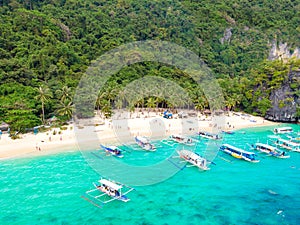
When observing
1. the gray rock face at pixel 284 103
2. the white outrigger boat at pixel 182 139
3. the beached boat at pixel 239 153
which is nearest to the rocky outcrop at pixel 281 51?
the gray rock face at pixel 284 103

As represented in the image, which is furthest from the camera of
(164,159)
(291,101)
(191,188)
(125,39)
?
(125,39)

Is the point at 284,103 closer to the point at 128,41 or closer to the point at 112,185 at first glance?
the point at 112,185

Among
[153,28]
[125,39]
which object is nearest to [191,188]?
[125,39]

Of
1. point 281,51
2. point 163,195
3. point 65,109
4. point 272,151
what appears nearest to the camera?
point 163,195

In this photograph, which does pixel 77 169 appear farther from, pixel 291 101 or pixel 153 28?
pixel 153 28

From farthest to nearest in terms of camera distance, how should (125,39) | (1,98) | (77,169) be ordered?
(125,39) < (1,98) < (77,169)

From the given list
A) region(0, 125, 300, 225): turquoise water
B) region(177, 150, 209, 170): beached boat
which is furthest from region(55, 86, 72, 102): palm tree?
region(177, 150, 209, 170): beached boat

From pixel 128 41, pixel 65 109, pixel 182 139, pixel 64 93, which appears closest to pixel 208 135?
pixel 182 139
